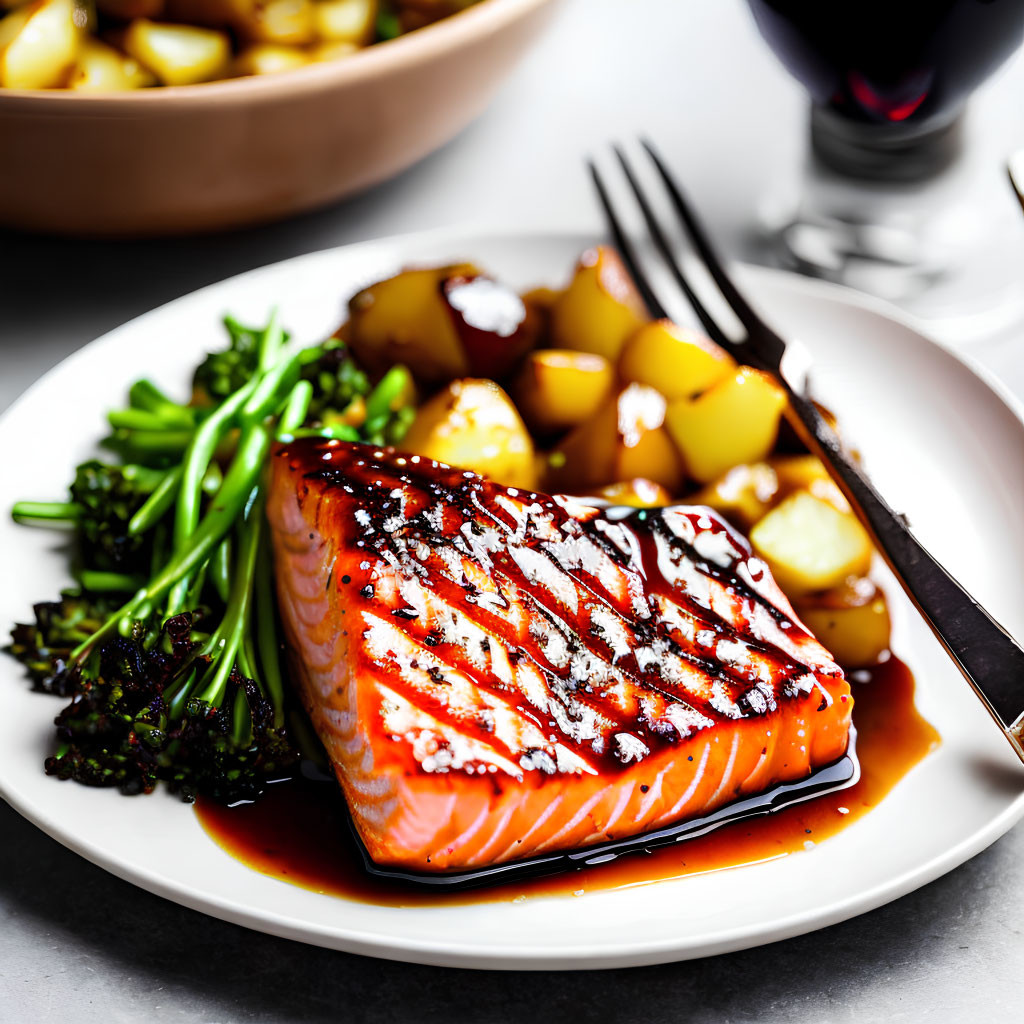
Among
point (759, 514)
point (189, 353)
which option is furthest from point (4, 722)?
point (759, 514)

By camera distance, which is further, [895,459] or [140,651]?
[895,459]

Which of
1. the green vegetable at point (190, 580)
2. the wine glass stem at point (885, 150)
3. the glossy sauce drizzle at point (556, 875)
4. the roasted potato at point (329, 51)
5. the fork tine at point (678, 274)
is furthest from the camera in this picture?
the wine glass stem at point (885, 150)

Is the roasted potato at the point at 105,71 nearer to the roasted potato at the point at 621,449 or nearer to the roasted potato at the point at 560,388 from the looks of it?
the roasted potato at the point at 560,388

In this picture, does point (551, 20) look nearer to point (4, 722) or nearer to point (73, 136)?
point (73, 136)

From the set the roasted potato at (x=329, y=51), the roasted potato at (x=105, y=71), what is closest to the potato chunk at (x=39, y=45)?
the roasted potato at (x=105, y=71)

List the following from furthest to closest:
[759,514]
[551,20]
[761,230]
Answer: [761,230], [551,20], [759,514]

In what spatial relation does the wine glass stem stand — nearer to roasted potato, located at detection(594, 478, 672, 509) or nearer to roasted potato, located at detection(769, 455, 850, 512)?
roasted potato, located at detection(769, 455, 850, 512)

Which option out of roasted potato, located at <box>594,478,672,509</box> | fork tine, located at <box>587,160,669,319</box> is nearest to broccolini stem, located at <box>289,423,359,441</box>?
roasted potato, located at <box>594,478,672,509</box>
